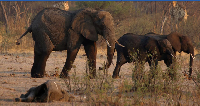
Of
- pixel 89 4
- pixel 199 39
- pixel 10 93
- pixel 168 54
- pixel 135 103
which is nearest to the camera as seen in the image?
pixel 135 103

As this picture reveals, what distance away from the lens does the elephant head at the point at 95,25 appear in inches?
347

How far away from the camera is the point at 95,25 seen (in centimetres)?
912

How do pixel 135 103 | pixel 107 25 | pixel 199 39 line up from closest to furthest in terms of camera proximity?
pixel 135 103
pixel 107 25
pixel 199 39

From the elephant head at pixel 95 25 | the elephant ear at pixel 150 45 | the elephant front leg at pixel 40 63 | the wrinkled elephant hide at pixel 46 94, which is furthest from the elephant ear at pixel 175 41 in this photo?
the wrinkled elephant hide at pixel 46 94

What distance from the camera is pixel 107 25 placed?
8.84 meters

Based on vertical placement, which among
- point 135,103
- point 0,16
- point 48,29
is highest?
point 0,16

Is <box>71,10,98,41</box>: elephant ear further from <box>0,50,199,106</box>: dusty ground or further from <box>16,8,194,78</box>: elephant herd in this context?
<box>0,50,199,106</box>: dusty ground

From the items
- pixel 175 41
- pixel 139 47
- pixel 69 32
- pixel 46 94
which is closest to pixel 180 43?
pixel 175 41

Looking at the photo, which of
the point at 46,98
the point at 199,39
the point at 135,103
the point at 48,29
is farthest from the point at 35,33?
the point at 199,39

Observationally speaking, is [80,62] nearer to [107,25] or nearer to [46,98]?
[107,25]

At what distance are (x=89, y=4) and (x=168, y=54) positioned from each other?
43.0 ft

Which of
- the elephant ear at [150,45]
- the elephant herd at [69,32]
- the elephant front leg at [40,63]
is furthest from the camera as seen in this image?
the elephant ear at [150,45]

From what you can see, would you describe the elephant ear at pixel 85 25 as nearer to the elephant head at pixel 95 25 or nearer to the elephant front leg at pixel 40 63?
the elephant head at pixel 95 25

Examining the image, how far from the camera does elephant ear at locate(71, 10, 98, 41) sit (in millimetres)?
8992
